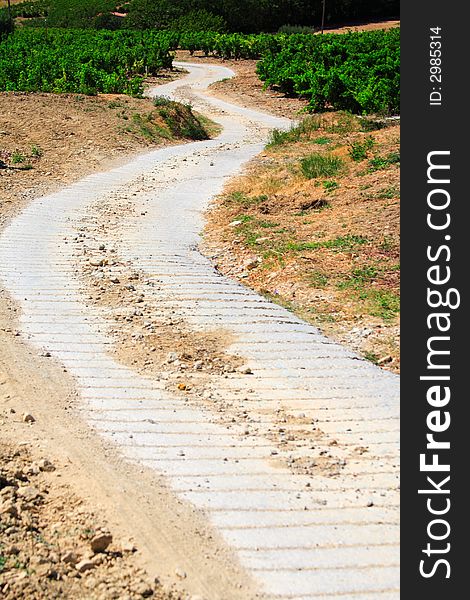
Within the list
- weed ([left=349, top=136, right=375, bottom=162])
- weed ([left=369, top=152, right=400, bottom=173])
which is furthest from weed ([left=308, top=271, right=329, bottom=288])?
weed ([left=349, top=136, right=375, bottom=162])

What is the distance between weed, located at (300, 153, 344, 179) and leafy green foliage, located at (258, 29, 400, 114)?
709 cm

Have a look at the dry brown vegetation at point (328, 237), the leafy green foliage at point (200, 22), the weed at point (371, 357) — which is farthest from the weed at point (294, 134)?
the leafy green foliage at point (200, 22)

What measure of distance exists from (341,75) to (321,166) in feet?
36.6

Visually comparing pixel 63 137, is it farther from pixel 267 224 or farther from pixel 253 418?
pixel 253 418

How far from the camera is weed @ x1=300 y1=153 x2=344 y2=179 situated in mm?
15204

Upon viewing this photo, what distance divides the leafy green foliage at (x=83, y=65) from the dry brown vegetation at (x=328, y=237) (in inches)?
390

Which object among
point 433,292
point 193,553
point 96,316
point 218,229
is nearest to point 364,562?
point 193,553

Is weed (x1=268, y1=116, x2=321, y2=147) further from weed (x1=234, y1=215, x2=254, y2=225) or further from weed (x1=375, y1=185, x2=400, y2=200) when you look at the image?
weed (x1=375, y1=185, x2=400, y2=200)

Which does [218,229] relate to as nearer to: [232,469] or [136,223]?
[136,223]

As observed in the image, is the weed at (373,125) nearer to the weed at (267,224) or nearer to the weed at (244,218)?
the weed at (244,218)

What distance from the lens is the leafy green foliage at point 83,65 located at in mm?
25844

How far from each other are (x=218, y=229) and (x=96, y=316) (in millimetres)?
4243

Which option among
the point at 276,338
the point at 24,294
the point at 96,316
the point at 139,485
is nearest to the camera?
the point at 139,485

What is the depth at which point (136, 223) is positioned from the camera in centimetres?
1354
